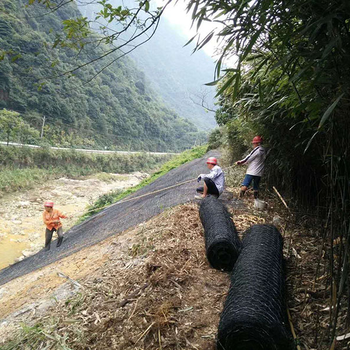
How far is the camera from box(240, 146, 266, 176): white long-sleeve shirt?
16.1 ft

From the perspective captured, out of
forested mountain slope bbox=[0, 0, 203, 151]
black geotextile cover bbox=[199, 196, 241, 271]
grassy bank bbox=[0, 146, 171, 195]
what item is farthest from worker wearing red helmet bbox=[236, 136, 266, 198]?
forested mountain slope bbox=[0, 0, 203, 151]

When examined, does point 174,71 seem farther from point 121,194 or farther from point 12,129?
point 121,194

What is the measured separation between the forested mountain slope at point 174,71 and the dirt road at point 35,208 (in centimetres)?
7735

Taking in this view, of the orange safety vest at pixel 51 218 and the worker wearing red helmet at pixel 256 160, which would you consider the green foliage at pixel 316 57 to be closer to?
the worker wearing red helmet at pixel 256 160

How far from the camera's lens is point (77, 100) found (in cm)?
4325

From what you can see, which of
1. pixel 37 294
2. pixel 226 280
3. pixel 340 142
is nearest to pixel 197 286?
pixel 226 280

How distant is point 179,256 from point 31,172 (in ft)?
72.5

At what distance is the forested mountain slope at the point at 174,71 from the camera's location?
116 m

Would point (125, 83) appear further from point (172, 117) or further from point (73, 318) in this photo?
point (73, 318)

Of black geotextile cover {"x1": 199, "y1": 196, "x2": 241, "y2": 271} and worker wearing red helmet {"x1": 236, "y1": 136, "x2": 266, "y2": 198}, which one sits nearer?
black geotextile cover {"x1": 199, "y1": 196, "x2": 241, "y2": 271}

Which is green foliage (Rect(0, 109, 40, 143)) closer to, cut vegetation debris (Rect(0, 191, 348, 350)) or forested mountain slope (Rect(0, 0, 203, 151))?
forested mountain slope (Rect(0, 0, 203, 151))

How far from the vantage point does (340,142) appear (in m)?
1.61

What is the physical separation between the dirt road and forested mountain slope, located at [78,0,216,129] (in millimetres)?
77353

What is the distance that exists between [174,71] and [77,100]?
107494 mm
